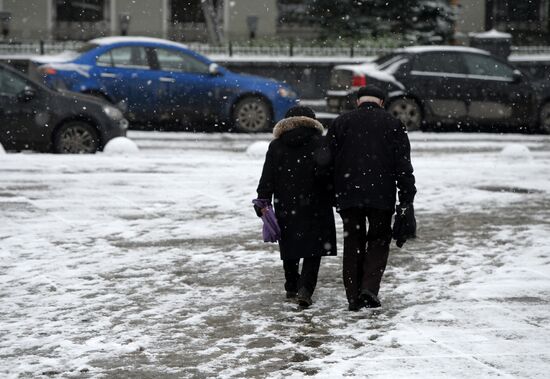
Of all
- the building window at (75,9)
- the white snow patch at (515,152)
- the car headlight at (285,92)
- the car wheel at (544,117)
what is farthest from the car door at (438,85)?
the building window at (75,9)

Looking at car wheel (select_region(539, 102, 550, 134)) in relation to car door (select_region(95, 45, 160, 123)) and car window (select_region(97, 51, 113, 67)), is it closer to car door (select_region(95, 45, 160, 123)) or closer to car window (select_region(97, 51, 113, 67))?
car door (select_region(95, 45, 160, 123))

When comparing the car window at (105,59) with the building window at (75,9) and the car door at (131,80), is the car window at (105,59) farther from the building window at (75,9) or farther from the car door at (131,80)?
the building window at (75,9)

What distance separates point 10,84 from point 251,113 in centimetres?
520

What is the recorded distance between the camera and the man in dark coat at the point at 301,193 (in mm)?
7453

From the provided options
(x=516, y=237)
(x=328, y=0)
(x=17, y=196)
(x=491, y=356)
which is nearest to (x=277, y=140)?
(x=491, y=356)

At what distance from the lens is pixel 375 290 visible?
7328 mm

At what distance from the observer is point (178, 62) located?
19469 millimetres

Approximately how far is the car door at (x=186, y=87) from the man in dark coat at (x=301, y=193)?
11755 mm

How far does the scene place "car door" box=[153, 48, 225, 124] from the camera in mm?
19203

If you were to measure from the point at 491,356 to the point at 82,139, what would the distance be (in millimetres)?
10121

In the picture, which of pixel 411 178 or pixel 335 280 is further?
pixel 335 280

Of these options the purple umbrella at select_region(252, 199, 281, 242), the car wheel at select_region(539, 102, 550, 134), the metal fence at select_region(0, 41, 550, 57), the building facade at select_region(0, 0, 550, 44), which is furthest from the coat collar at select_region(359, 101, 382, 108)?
the building facade at select_region(0, 0, 550, 44)

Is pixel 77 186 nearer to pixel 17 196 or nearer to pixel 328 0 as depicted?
pixel 17 196

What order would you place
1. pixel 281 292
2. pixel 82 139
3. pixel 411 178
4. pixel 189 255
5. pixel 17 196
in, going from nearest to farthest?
pixel 411 178, pixel 281 292, pixel 189 255, pixel 17 196, pixel 82 139
